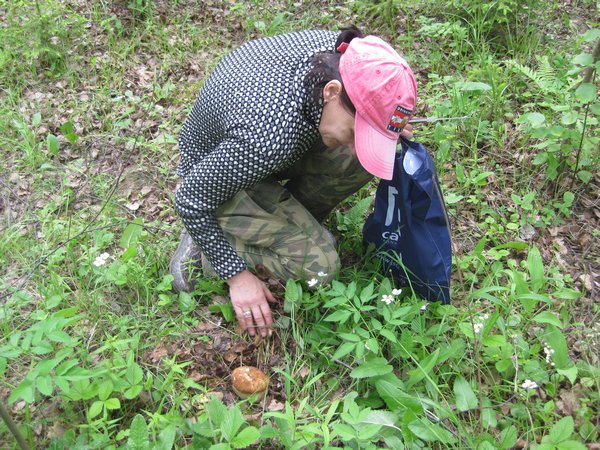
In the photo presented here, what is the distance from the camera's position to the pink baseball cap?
80.4 inches

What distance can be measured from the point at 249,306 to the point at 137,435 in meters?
0.83

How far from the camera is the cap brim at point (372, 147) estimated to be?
6.97 ft

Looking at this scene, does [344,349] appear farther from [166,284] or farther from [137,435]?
[166,284]

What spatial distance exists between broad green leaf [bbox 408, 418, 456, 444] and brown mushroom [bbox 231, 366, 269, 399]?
0.67 m

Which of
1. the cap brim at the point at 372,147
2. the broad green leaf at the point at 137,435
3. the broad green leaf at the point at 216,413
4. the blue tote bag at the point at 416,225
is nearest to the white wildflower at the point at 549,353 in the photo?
the blue tote bag at the point at 416,225

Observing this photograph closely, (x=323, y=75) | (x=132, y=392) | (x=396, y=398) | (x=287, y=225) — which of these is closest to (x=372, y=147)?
(x=323, y=75)

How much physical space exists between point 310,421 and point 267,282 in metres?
0.81

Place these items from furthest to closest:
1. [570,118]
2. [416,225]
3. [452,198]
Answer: [452,198] → [570,118] → [416,225]

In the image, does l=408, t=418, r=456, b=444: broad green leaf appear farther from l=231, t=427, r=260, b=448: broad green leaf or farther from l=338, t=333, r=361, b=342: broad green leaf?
l=231, t=427, r=260, b=448: broad green leaf

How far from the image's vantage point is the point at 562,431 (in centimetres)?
189

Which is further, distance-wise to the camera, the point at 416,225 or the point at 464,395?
the point at 416,225

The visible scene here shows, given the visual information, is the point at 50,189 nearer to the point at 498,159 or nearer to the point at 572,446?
the point at 498,159

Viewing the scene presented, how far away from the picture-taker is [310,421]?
2.23 m

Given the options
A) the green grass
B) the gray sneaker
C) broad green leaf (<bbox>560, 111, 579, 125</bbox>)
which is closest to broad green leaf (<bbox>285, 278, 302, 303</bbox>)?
the green grass
